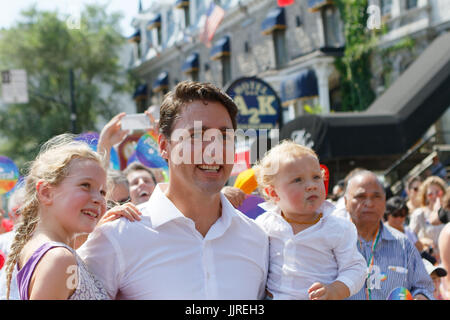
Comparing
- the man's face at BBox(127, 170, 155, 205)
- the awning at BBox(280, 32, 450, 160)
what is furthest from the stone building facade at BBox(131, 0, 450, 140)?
the man's face at BBox(127, 170, 155, 205)

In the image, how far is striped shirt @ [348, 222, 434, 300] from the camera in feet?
12.0

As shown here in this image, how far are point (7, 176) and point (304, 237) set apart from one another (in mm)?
6272

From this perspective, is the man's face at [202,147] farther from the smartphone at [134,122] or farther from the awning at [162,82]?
the awning at [162,82]

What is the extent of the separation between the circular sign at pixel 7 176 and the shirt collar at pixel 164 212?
6059 millimetres

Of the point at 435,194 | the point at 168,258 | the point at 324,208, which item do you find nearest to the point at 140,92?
the point at 435,194

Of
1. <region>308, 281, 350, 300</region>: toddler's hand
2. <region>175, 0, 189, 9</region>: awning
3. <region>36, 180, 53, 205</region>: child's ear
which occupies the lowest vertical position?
<region>308, 281, 350, 300</region>: toddler's hand

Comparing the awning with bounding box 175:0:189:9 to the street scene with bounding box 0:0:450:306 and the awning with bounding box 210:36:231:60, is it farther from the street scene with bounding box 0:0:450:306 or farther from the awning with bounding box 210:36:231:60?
the street scene with bounding box 0:0:450:306

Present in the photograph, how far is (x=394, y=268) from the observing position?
3732 mm

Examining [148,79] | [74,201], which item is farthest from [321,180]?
[148,79]

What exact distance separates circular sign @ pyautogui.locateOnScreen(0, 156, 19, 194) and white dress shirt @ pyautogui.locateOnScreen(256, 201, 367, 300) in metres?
6.00

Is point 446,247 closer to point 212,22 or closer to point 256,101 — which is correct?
point 256,101
